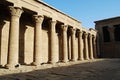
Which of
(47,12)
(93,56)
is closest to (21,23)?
(47,12)

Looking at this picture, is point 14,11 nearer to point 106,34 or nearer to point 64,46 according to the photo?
point 64,46

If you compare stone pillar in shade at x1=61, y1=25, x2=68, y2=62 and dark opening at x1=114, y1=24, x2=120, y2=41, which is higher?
dark opening at x1=114, y1=24, x2=120, y2=41

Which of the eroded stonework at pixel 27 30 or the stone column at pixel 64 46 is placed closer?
the eroded stonework at pixel 27 30

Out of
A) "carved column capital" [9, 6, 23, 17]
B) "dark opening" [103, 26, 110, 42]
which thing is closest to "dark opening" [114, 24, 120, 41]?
"dark opening" [103, 26, 110, 42]

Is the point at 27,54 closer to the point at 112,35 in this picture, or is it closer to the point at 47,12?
the point at 47,12

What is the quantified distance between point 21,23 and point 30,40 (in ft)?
7.15

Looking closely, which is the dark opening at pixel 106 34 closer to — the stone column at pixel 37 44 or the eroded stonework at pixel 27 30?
the eroded stonework at pixel 27 30

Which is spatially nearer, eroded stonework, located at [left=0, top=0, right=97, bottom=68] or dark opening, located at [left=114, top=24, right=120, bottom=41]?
eroded stonework, located at [left=0, top=0, right=97, bottom=68]

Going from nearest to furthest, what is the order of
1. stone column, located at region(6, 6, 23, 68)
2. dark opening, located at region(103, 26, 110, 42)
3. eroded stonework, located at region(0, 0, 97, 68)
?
Answer: stone column, located at region(6, 6, 23, 68), eroded stonework, located at region(0, 0, 97, 68), dark opening, located at region(103, 26, 110, 42)

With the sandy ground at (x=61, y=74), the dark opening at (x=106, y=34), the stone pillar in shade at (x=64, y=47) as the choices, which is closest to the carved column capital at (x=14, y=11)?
the sandy ground at (x=61, y=74)

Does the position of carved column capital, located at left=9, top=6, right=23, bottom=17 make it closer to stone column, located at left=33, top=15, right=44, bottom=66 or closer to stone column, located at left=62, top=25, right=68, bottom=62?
stone column, located at left=33, top=15, right=44, bottom=66

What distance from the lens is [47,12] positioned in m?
17.0

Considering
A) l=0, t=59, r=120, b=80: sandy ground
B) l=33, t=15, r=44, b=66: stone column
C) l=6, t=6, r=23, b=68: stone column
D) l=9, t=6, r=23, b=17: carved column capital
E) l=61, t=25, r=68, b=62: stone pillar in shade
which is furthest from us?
l=61, t=25, r=68, b=62: stone pillar in shade

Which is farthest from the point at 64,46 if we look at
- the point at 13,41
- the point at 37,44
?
the point at 13,41
